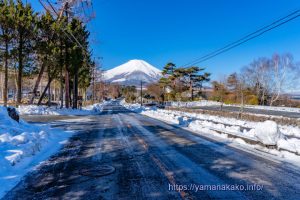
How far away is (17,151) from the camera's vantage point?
9.29 metres

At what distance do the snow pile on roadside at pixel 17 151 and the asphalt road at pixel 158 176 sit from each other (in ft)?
1.23

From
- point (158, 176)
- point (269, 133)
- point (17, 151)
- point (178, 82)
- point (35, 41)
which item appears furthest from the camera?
point (178, 82)

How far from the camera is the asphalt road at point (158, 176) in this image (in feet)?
19.3

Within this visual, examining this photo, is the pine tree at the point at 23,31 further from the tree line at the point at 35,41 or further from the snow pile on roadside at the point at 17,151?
the snow pile on roadside at the point at 17,151

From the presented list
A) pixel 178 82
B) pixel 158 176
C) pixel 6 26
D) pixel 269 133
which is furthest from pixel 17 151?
pixel 178 82

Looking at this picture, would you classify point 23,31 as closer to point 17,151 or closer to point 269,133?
point 17,151

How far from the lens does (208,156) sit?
9789 millimetres

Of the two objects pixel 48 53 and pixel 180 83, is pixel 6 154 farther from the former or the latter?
pixel 180 83

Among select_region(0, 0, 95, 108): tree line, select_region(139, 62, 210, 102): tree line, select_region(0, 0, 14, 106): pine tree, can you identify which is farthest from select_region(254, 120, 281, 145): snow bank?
select_region(139, 62, 210, 102): tree line

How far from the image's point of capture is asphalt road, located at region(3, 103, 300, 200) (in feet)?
19.3

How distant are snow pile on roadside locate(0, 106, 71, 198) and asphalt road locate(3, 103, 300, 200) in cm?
37

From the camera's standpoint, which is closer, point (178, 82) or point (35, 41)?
point (35, 41)

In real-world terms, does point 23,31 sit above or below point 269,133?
above

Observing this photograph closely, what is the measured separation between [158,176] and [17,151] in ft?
16.0
